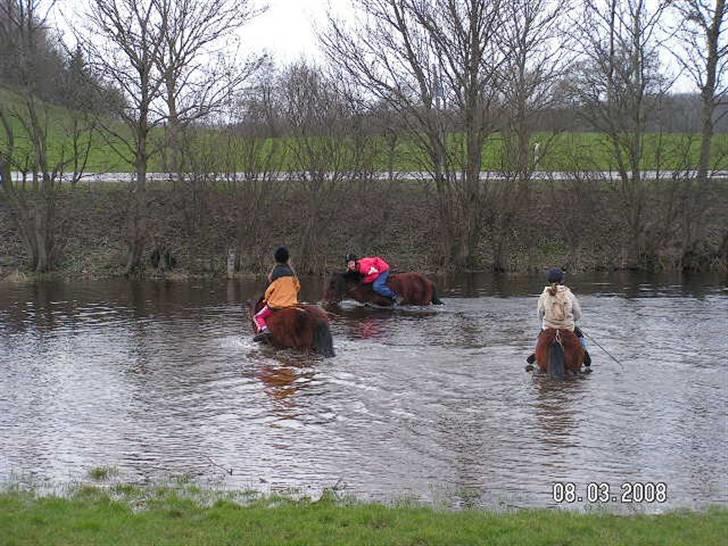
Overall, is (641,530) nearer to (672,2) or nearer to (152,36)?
(152,36)

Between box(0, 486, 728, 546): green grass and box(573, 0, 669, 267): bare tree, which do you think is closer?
box(0, 486, 728, 546): green grass

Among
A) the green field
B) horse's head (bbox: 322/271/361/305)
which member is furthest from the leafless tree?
horse's head (bbox: 322/271/361/305)

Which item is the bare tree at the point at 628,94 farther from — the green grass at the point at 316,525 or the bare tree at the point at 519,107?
the green grass at the point at 316,525

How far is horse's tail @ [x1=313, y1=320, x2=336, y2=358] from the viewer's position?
1548cm

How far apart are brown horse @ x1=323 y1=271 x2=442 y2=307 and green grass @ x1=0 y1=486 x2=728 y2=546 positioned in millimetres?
14217

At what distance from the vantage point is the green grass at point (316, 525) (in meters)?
6.64

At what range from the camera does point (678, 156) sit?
116 feet

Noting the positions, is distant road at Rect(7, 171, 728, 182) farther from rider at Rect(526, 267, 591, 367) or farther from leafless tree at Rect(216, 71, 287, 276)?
rider at Rect(526, 267, 591, 367)

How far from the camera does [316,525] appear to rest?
22.9 feet

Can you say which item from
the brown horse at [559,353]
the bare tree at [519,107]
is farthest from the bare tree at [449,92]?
the brown horse at [559,353]

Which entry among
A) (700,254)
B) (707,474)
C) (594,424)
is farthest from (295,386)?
(700,254)

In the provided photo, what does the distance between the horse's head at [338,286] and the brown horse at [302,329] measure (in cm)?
611

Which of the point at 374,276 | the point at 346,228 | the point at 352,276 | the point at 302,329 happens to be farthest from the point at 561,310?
the point at 346,228

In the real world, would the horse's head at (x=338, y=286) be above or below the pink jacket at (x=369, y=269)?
below
